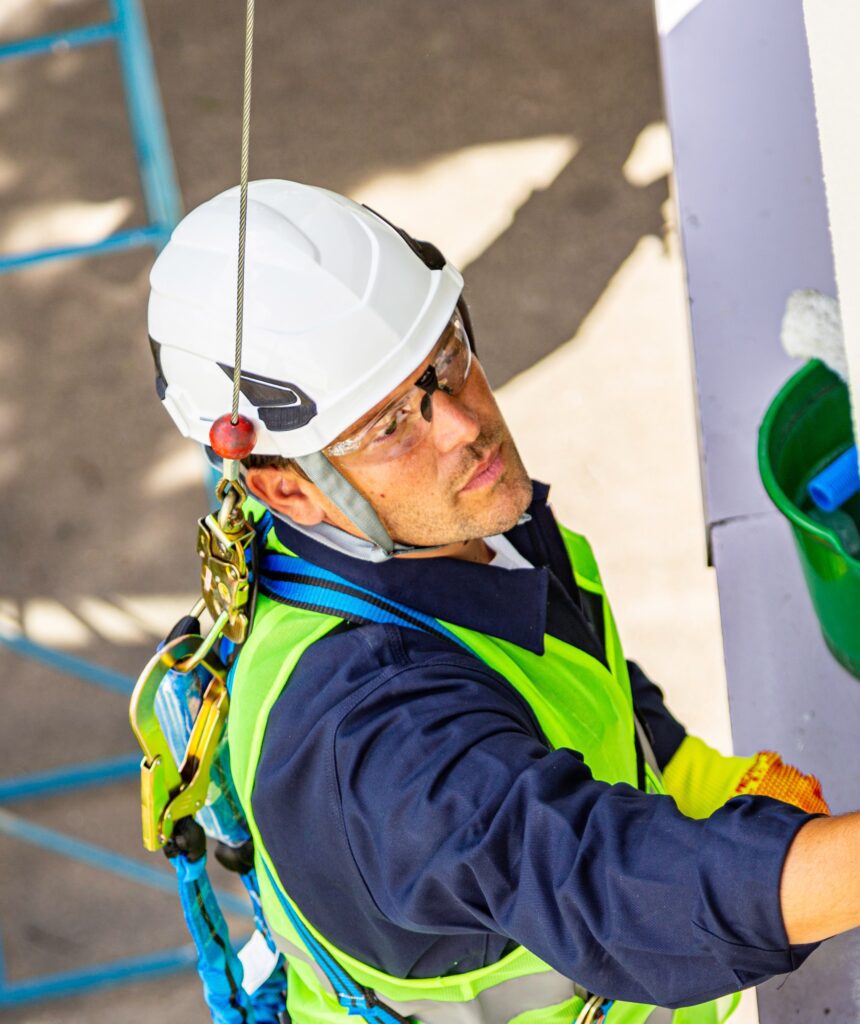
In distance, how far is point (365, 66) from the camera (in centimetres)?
555

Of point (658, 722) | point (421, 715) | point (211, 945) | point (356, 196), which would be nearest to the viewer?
point (421, 715)

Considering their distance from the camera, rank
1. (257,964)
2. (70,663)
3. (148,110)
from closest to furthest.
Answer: (257,964), (148,110), (70,663)

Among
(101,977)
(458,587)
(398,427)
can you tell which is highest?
(398,427)

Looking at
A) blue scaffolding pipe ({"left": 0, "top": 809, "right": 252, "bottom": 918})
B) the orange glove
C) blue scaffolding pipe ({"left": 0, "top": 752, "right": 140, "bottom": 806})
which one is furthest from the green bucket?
blue scaffolding pipe ({"left": 0, "top": 752, "right": 140, "bottom": 806})

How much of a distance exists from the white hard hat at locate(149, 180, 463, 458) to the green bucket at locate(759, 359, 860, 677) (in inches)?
25.9

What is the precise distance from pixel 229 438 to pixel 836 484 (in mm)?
1087

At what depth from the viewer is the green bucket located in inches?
76.5

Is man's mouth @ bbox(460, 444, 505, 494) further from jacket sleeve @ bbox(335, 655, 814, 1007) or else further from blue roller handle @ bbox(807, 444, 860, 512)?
blue roller handle @ bbox(807, 444, 860, 512)

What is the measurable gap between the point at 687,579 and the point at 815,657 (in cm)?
213

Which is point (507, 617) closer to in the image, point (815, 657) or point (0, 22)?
point (815, 657)

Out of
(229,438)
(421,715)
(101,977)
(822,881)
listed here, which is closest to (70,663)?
(101,977)

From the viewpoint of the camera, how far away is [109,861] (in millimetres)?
3951

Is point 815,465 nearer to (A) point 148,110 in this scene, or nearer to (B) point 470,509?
(B) point 470,509

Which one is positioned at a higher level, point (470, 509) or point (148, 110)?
point (148, 110)
